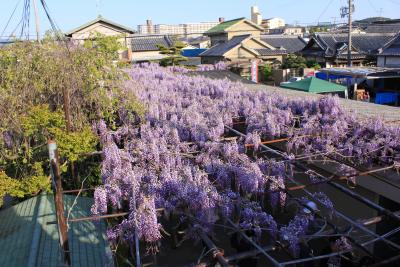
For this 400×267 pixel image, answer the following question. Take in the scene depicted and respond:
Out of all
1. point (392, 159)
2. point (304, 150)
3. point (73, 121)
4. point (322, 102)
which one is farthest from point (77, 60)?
point (392, 159)

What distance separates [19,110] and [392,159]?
856 centimetres

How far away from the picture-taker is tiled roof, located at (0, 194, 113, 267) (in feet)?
21.5

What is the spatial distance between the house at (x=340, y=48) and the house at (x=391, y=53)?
172 inches

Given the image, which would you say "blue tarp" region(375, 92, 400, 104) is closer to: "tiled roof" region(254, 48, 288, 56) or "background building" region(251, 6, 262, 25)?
"tiled roof" region(254, 48, 288, 56)

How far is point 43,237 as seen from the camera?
280 inches

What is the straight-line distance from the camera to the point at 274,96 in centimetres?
1373

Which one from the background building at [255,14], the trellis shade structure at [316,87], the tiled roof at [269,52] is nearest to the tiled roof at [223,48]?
the tiled roof at [269,52]

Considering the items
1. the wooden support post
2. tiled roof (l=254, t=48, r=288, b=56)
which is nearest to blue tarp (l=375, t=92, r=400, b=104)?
tiled roof (l=254, t=48, r=288, b=56)

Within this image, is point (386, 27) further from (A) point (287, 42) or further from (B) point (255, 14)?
(B) point (255, 14)

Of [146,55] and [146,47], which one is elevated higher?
[146,47]

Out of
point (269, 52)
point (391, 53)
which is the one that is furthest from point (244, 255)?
point (269, 52)

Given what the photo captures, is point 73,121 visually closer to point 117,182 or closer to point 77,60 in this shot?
point 77,60

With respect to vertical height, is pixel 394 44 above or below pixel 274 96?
above

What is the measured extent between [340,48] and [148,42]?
19687mm
